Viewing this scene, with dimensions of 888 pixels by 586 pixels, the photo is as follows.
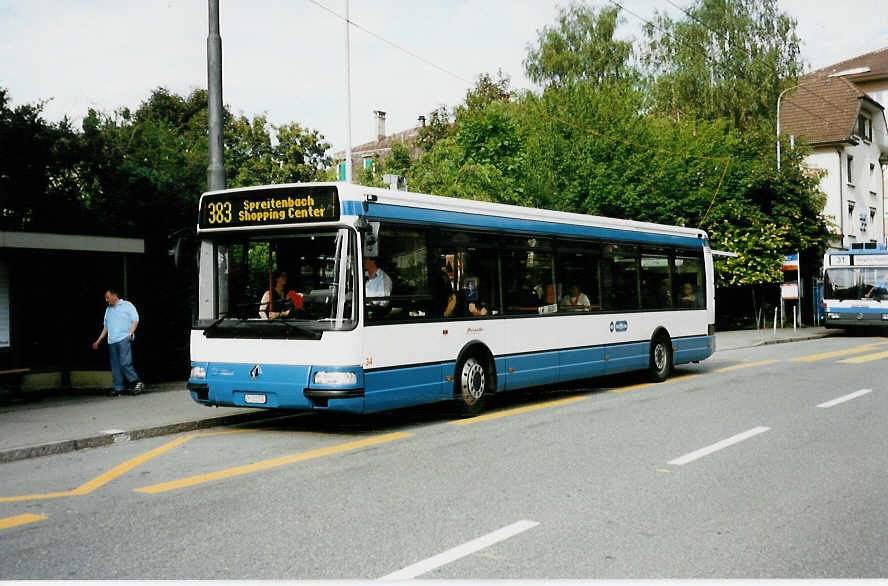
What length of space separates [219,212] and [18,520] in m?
4.79

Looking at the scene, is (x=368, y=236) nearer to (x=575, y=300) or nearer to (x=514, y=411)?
(x=514, y=411)

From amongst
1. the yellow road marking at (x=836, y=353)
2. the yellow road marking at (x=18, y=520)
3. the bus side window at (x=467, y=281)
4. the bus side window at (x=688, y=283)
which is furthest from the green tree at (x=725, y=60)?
the yellow road marking at (x=18, y=520)

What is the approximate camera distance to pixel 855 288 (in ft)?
99.2

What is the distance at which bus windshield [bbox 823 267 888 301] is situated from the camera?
1178 inches

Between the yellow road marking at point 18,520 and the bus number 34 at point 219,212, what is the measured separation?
4.60 meters

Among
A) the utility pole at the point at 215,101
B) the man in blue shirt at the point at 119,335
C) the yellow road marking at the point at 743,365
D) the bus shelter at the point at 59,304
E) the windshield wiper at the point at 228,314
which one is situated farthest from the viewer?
the yellow road marking at the point at 743,365

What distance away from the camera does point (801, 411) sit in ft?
36.9

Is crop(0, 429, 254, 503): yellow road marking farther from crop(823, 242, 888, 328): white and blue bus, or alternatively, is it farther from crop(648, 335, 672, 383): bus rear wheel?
crop(823, 242, 888, 328): white and blue bus

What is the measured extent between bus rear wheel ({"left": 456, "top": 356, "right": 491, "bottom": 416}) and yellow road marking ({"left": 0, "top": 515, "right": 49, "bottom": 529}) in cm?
557

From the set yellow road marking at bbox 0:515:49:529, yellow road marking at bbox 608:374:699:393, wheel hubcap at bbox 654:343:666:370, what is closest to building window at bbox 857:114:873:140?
yellow road marking at bbox 608:374:699:393

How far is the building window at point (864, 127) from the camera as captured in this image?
4917 cm

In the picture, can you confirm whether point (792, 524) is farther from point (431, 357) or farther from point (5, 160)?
point (5, 160)

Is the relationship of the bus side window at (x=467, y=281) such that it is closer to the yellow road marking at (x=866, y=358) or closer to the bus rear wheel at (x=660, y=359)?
the bus rear wheel at (x=660, y=359)

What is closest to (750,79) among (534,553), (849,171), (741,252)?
(849,171)
